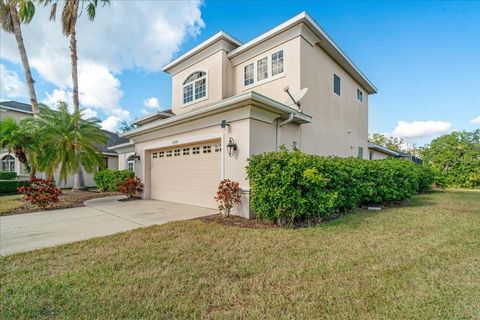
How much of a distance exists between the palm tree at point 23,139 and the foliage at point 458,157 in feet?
94.4

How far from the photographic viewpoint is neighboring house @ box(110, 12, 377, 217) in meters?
7.68

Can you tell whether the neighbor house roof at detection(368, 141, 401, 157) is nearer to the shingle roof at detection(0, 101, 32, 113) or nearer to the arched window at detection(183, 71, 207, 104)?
the arched window at detection(183, 71, 207, 104)

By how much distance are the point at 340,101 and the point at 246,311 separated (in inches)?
526

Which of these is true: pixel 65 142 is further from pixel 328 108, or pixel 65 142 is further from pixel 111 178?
pixel 328 108

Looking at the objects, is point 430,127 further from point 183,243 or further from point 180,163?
point 183,243

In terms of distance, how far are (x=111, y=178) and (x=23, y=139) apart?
15.9ft

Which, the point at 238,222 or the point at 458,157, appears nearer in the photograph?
the point at 238,222

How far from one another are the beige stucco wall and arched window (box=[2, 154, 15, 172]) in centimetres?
2284

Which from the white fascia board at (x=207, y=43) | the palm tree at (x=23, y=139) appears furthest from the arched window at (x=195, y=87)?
the palm tree at (x=23, y=139)

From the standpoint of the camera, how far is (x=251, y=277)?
329 cm

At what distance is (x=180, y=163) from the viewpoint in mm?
10227

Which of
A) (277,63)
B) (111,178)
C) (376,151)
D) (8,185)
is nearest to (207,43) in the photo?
(277,63)

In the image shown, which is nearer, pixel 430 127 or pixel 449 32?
pixel 449 32

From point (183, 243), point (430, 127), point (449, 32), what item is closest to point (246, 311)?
point (183, 243)
